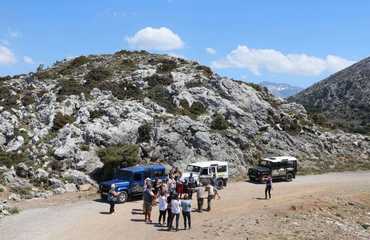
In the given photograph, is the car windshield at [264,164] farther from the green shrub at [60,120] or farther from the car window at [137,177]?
the green shrub at [60,120]

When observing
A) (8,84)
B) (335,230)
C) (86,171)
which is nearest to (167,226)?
(335,230)

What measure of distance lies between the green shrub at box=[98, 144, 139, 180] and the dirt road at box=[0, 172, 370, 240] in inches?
307

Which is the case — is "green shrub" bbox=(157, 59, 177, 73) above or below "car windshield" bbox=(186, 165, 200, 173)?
above

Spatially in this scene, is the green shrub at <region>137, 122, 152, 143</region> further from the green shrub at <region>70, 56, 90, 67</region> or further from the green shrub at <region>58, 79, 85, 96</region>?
→ the green shrub at <region>70, 56, 90, 67</region>

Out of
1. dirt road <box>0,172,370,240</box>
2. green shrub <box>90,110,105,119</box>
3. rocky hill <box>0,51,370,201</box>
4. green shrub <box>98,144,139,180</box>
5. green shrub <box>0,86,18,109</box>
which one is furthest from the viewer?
green shrub <box>0,86,18,109</box>

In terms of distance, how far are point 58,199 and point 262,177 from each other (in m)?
17.2

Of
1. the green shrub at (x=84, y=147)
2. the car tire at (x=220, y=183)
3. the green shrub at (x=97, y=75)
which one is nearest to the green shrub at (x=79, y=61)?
the green shrub at (x=97, y=75)

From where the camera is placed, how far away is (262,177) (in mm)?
42031

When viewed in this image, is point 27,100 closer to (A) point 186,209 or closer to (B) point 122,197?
(B) point 122,197

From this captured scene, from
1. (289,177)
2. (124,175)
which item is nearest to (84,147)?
(124,175)

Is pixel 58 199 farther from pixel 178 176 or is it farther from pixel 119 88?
pixel 119 88

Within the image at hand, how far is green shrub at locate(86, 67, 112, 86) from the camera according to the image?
2292 inches

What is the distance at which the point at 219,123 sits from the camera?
51.6 metres

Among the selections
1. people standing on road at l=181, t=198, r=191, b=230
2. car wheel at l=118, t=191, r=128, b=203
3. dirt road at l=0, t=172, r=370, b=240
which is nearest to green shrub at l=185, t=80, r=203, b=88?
dirt road at l=0, t=172, r=370, b=240
